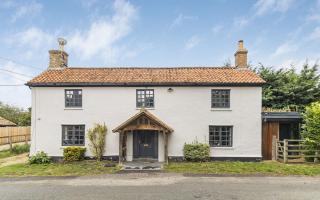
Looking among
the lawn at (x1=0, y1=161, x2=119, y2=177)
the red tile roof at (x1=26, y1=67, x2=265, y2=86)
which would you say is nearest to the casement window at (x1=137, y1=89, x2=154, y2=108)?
the red tile roof at (x1=26, y1=67, x2=265, y2=86)

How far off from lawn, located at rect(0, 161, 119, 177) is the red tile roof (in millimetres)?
5935

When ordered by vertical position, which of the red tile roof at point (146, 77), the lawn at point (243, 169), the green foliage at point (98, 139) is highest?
the red tile roof at point (146, 77)

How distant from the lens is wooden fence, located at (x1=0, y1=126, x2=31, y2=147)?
29869mm

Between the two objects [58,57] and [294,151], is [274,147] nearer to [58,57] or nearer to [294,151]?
[294,151]

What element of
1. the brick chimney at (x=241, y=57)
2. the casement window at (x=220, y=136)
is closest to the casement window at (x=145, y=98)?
the casement window at (x=220, y=136)

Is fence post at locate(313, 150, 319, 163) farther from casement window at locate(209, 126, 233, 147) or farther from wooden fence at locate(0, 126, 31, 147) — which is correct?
wooden fence at locate(0, 126, 31, 147)

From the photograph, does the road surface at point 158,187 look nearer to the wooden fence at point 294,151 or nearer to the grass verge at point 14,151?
the wooden fence at point 294,151

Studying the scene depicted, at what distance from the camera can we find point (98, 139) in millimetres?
19953

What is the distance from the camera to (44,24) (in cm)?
1903

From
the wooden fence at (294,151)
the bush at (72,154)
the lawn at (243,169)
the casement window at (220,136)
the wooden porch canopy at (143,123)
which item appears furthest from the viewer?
the casement window at (220,136)

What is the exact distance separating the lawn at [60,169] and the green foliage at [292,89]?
19666 mm

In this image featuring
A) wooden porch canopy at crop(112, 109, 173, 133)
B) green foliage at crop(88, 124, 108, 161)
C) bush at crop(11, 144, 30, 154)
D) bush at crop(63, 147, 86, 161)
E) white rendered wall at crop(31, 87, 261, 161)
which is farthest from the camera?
bush at crop(11, 144, 30, 154)

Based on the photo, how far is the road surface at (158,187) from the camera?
35.7 ft

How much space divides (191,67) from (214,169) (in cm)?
969
